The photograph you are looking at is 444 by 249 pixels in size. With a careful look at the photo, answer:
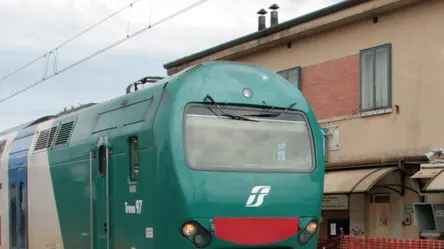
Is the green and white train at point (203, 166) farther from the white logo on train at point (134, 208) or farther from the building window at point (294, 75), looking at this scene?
the building window at point (294, 75)

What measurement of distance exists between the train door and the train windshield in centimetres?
536

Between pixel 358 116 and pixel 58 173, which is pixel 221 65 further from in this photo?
pixel 358 116

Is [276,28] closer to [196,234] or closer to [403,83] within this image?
[403,83]

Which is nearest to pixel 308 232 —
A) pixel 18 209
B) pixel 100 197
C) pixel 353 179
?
pixel 100 197

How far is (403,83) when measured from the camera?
56.6 ft

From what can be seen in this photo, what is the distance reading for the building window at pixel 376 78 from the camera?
58.1 feet

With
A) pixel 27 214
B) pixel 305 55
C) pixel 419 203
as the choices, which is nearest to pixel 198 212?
pixel 27 214

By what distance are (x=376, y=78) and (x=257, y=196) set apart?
9972mm

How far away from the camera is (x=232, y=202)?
8.72m

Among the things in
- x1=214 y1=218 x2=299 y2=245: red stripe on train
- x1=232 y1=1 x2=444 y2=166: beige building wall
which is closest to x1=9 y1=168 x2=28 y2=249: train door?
x1=214 y1=218 x2=299 y2=245: red stripe on train

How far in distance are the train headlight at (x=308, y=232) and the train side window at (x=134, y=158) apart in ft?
7.21

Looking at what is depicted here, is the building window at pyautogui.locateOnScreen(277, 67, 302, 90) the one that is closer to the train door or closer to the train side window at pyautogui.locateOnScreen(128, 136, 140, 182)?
the train door

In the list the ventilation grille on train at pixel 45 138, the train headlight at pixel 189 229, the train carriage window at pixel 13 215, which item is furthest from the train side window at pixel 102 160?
the train carriage window at pixel 13 215

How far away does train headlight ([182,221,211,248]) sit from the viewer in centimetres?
848
